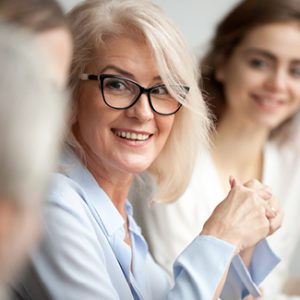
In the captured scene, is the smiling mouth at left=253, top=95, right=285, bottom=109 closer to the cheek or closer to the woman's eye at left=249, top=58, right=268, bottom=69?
the woman's eye at left=249, top=58, right=268, bottom=69

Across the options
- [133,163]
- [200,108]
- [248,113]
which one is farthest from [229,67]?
[133,163]

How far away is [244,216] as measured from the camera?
1183 millimetres

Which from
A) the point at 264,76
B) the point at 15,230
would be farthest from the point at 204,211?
the point at 15,230

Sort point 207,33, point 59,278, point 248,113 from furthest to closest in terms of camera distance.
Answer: point 207,33, point 248,113, point 59,278

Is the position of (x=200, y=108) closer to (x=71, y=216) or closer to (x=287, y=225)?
(x=71, y=216)

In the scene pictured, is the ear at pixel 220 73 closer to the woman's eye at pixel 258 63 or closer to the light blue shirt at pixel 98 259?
the woman's eye at pixel 258 63

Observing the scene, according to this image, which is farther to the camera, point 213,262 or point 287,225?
point 287,225

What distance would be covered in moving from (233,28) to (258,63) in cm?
14

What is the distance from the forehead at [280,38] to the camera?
173cm

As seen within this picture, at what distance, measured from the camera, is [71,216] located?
3.35 ft

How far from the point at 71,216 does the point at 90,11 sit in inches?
15.0

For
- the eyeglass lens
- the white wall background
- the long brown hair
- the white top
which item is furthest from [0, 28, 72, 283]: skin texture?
the white wall background

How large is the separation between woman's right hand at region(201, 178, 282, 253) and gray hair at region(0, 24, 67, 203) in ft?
2.23

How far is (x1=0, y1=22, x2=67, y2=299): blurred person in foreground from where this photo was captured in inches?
17.2
